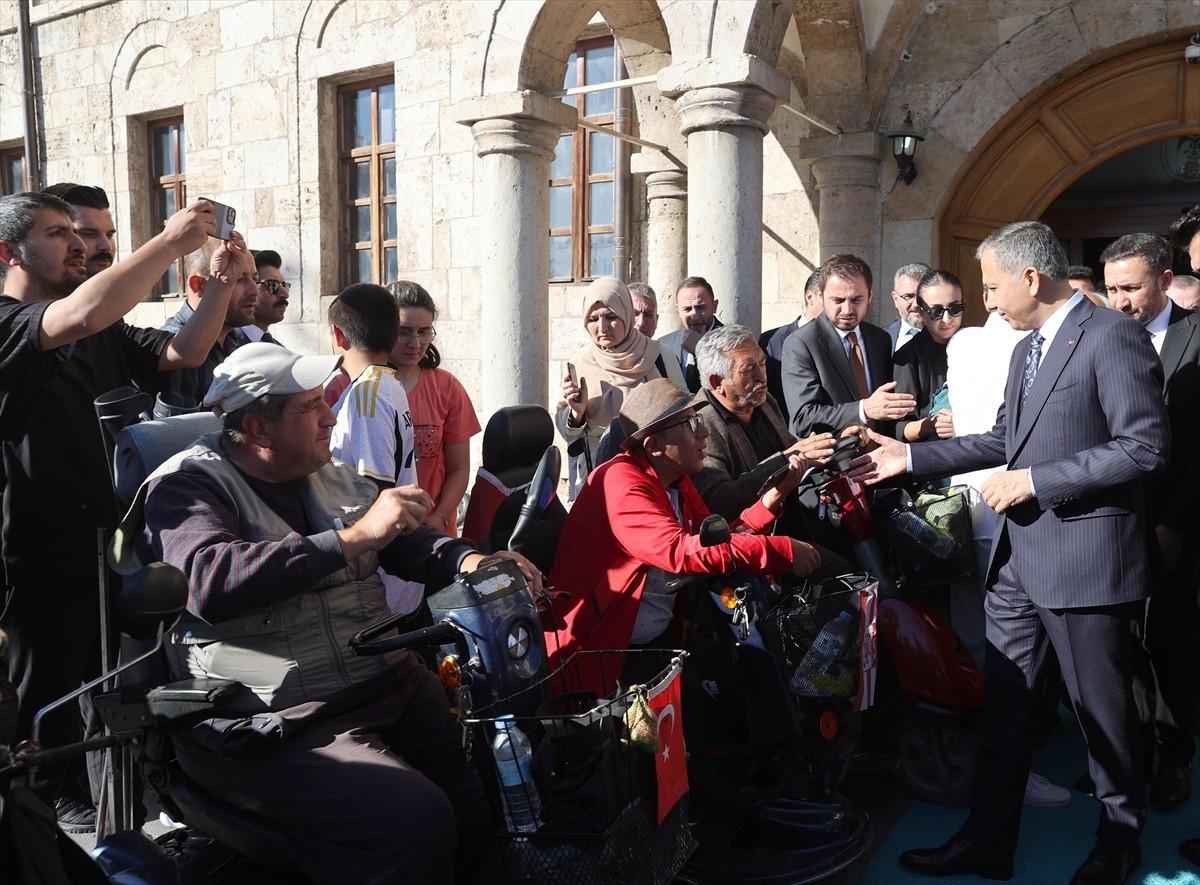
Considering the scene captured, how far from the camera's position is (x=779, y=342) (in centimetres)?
600

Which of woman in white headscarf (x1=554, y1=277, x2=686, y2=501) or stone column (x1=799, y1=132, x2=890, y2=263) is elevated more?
stone column (x1=799, y1=132, x2=890, y2=263)

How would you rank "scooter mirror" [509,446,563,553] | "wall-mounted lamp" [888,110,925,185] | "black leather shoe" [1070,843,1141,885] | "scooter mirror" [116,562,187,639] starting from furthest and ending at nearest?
"wall-mounted lamp" [888,110,925,185]
"black leather shoe" [1070,843,1141,885]
"scooter mirror" [509,446,563,553]
"scooter mirror" [116,562,187,639]

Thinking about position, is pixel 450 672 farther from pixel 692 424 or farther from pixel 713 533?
pixel 692 424

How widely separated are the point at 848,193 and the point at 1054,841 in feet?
19.6

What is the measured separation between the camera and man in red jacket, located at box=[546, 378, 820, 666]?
3119 mm

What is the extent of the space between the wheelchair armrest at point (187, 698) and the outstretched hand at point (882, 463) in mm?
2298

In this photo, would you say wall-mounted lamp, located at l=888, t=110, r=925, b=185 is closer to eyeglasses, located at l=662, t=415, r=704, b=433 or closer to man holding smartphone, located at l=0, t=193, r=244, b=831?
eyeglasses, located at l=662, t=415, r=704, b=433

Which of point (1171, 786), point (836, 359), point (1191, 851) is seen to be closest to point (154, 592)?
point (1191, 851)

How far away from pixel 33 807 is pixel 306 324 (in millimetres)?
9851

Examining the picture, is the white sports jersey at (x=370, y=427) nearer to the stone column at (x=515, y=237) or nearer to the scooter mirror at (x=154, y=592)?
the scooter mirror at (x=154, y=592)

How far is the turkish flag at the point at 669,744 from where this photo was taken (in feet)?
7.23

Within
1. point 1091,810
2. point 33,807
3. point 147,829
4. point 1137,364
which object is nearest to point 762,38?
point 1137,364

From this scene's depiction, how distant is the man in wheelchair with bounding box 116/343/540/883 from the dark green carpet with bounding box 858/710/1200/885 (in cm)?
164

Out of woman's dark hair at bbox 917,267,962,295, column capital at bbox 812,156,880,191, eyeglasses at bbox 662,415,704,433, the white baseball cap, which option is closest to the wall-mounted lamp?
column capital at bbox 812,156,880,191
